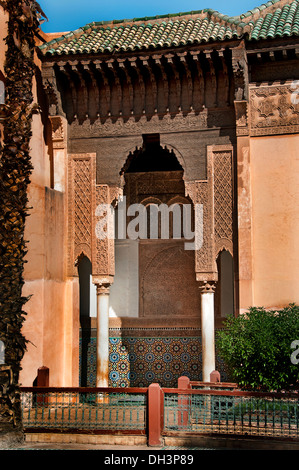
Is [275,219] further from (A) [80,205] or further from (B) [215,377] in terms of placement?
(A) [80,205]

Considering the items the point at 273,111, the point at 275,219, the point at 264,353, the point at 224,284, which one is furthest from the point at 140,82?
the point at 264,353

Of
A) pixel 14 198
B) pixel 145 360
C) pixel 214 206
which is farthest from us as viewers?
pixel 145 360

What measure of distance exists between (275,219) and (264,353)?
258 cm

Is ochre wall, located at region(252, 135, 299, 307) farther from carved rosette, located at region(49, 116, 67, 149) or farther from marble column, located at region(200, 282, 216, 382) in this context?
carved rosette, located at region(49, 116, 67, 149)

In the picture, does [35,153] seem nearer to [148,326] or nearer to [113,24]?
[113,24]

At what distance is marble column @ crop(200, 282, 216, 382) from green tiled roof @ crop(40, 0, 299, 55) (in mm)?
3778

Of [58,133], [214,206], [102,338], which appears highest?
[58,133]

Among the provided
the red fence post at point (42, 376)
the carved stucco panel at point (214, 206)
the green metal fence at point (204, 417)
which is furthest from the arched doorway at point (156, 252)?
the green metal fence at point (204, 417)

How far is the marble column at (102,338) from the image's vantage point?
35.8ft

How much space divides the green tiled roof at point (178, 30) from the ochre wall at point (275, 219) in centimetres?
167

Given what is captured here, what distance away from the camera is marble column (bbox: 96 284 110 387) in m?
10.9

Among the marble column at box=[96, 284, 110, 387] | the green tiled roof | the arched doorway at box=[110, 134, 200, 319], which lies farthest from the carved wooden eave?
the marble column at box=[96, 284, 110, 387]

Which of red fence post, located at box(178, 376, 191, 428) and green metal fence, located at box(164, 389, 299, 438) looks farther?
red fence post, located at box(178, 376, 191, 428)

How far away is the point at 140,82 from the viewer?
11086 millimetres
